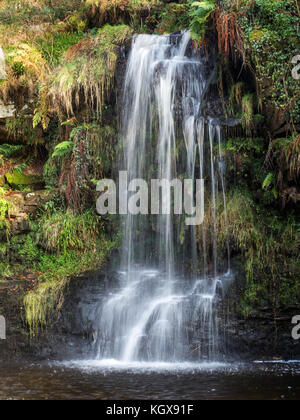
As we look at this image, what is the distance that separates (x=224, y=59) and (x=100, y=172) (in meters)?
3.10

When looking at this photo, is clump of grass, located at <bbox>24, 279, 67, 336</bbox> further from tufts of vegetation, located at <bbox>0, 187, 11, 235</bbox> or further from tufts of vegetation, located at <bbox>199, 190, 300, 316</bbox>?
tufts of vegetation, located at <bbox>199, 190, 300, 316</bbox>

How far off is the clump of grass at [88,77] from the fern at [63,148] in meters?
0.67

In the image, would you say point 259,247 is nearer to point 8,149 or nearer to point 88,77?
point 88,77

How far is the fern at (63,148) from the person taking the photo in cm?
800

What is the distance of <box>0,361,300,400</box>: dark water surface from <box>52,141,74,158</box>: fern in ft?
13.4

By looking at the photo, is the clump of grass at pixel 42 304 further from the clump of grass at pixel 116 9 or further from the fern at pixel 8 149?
the clump of grass at pixel 116 9

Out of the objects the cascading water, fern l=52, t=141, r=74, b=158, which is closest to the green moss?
fern l=52, t=141, r=74, b=158

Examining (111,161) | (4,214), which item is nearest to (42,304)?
(4,214)

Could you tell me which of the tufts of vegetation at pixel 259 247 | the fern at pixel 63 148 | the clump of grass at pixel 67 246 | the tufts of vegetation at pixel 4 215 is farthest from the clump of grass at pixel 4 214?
the tufts of vegetation at pixel 259 247

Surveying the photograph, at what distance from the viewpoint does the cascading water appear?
5.79m

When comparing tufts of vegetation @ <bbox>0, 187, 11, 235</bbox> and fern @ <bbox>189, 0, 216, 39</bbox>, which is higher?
fern @ <bbox>189, 0, 216, 39</bbox>

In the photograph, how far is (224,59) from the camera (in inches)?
290
